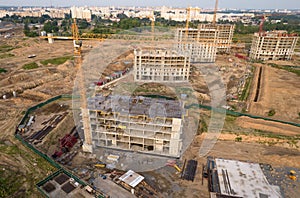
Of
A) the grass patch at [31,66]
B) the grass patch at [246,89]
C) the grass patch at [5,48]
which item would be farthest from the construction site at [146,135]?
the grass patch at [5,48]

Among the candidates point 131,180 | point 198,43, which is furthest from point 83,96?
point 198,43

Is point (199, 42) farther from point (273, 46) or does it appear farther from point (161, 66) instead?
point (273, 46)

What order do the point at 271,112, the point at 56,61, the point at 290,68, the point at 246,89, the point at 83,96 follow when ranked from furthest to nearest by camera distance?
the point at 290,68
the point at 56,61
the point at 246,89
the point at 271,112
the point at 83,96

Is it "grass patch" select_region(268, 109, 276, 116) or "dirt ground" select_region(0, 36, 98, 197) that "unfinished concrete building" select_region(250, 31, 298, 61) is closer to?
"grass patch" select_region(268, 109, 276, 116)

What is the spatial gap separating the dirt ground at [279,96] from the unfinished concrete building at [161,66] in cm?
1358

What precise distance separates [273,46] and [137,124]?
182 feet

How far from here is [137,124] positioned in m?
21.2

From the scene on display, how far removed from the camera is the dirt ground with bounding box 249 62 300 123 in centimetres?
3114

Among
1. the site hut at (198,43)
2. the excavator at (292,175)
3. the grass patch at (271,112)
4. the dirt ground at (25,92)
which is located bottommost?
the excavator at (292,175)

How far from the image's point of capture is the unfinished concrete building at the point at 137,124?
20406mm

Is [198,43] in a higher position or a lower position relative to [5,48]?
higher

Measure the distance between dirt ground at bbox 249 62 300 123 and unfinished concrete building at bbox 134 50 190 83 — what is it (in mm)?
13577

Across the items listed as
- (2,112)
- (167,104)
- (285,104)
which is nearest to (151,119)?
(167,104)

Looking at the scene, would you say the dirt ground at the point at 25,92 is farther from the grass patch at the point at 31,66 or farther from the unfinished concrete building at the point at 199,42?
the unfinished concrete building at the point at 199,42
